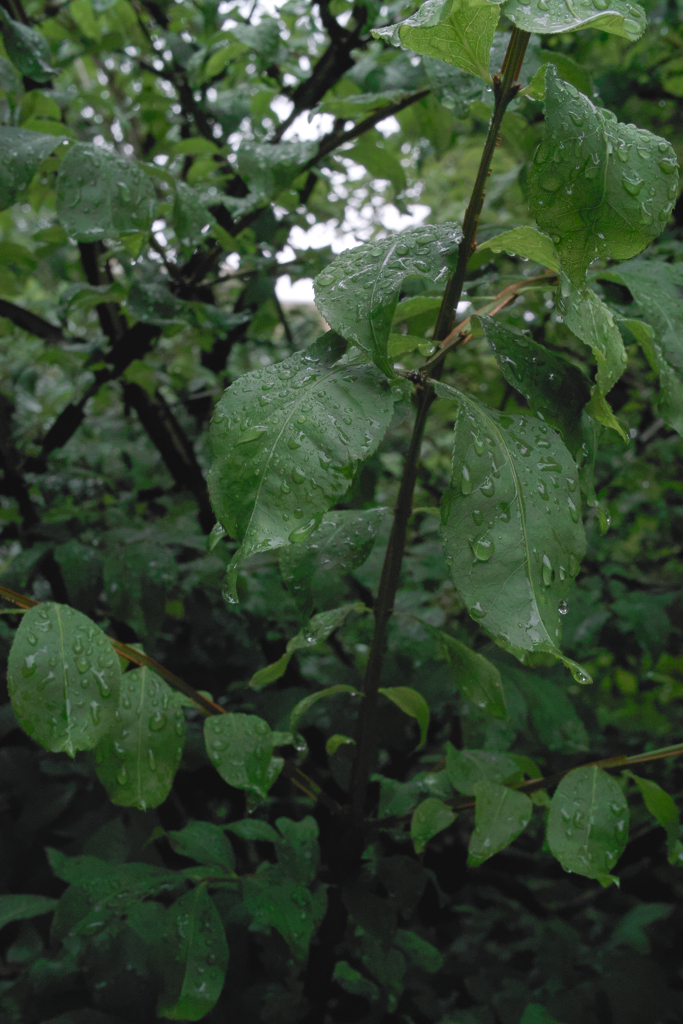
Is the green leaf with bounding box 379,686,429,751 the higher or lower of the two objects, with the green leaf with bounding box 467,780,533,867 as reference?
lower

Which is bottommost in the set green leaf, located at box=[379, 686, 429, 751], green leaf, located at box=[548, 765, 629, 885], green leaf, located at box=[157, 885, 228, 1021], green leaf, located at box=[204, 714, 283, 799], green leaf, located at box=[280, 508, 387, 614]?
green leaf, located at box=[157, 885, 228, 1021]

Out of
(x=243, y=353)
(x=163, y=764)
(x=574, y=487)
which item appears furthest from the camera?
(x=243, y=353)

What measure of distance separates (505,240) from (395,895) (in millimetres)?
800

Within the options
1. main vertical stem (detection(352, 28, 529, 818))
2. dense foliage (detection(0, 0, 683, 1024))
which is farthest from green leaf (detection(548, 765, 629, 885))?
main vertical stem (detection(352, 28, 529, 818))

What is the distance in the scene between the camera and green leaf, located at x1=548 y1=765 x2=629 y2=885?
625 mm

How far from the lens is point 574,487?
17.8 inches

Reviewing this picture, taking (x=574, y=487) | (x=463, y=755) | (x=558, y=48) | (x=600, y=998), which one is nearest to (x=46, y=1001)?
(x=463, y=755)

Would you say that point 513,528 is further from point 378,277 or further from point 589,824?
point 589,824

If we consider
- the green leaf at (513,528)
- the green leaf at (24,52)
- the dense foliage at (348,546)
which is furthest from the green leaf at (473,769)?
the green leaf at (24,52)

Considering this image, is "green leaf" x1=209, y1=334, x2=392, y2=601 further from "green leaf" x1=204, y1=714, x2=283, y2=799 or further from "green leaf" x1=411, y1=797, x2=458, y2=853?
"green leaf" x1=411, y1=797, x2=458, y2=853

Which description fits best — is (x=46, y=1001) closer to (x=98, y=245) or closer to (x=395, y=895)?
(x=395, y=895)

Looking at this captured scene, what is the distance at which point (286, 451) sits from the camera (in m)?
0.43

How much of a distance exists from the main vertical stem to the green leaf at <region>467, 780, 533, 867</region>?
16 cm

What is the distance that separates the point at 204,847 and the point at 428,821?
33cm
